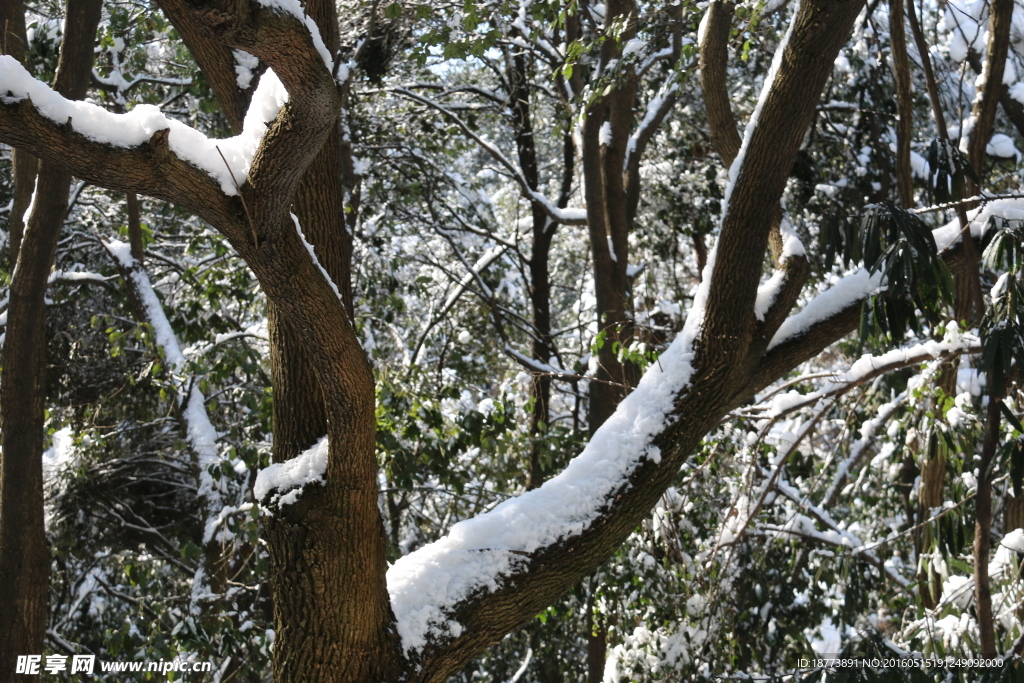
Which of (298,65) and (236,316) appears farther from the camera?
(236,316)

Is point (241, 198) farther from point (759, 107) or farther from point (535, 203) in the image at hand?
point (535, 203)

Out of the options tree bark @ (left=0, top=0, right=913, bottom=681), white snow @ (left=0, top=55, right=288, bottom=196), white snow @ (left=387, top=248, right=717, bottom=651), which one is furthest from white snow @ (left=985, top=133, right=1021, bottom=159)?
white snow @ (left=0, top=55, right=288, bottom=196)

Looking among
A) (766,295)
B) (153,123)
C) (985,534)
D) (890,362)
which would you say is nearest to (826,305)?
(766,295)

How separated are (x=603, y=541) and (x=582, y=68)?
13.7 feet

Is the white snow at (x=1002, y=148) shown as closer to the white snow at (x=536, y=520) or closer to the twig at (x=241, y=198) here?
the white snow at (x=536, y=520)

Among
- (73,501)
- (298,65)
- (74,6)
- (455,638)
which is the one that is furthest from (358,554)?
(73,501)

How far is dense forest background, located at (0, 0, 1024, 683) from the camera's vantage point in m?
3.55

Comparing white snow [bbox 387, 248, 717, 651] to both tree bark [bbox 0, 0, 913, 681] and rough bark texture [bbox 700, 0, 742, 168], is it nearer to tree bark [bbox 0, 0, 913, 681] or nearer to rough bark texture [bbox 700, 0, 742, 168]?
tree bark [bbox 0, 0, 913, 681]

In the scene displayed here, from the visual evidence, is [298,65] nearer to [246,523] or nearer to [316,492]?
[316,492]

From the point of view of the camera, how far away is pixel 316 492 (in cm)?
257

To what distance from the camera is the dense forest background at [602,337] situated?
3553mm

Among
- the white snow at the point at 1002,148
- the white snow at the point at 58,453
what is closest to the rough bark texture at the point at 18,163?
the white snow at the point at 58,453

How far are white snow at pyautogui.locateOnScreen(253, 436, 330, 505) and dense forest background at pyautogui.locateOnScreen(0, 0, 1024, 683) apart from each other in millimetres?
237

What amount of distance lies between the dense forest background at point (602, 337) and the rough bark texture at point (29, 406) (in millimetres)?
71
